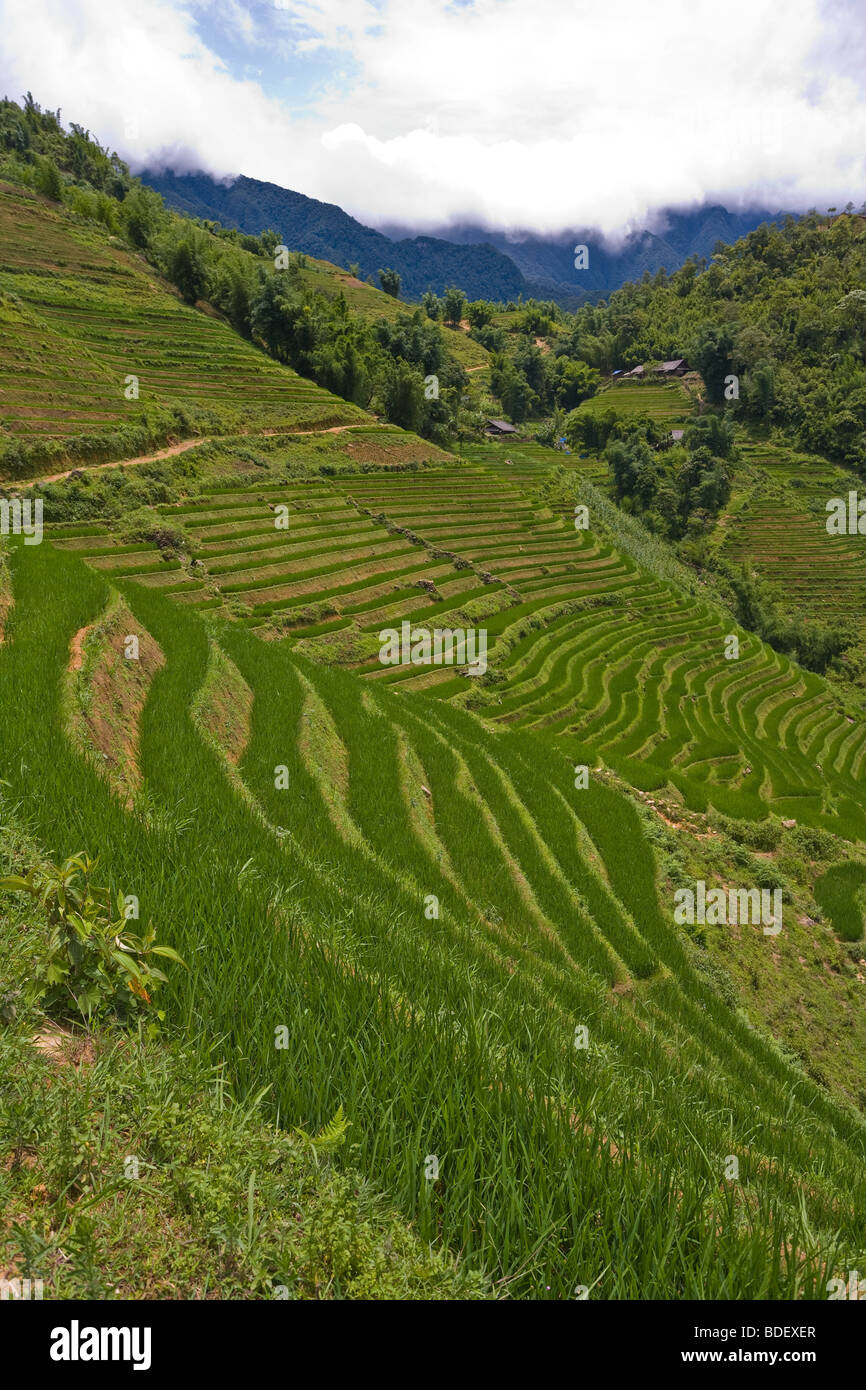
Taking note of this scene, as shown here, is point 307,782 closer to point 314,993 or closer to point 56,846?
point 56,846

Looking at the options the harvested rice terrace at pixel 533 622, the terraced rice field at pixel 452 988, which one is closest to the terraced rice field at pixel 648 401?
the harvested rice terrace at pixel 533 622

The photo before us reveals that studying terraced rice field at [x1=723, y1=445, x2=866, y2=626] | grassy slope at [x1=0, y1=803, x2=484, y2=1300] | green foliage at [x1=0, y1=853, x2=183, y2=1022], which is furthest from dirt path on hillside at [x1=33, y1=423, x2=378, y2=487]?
terraced rice field at [x1=723, y1=445, x2=866, y2=626]

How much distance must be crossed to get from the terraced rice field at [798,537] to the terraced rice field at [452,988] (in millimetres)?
54378

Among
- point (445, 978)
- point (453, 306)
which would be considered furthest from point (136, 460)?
point (453, 306)

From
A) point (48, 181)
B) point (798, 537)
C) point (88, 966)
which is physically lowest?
point (88, 966)

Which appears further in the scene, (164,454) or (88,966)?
(164,454)

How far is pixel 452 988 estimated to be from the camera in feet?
13.5

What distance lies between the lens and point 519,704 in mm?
23875

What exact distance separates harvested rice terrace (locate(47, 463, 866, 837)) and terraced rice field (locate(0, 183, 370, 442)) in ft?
33.3

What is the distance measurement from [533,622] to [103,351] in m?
39.5

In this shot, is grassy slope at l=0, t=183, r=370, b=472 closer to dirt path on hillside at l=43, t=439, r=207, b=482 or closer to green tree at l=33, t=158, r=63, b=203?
dirt path on hillside at l=43, t=439, r=207, b=482

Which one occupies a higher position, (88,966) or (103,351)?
(103,351)

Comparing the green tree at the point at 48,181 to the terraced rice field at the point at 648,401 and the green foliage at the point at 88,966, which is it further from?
the green foliage at the point at 88,966

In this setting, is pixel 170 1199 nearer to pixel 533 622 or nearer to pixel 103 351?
pixel 533 622
